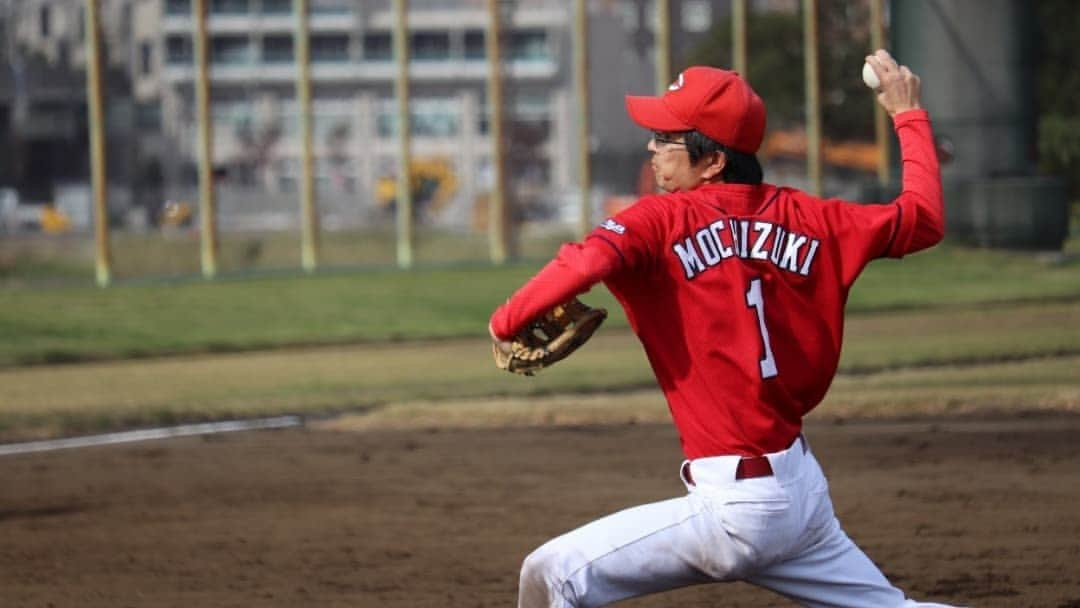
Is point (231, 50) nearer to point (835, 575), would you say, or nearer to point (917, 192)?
point (917, 192)

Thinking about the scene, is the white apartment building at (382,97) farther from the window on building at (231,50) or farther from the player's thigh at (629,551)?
the player's thigh at (629,551)

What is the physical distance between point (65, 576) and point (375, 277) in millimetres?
18508

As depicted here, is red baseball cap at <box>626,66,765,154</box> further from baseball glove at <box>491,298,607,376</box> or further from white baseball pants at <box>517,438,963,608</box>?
white baseball pants at <box>517,438,963,608</box>

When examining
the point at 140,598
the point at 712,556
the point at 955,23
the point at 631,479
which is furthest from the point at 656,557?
the point at 955,23

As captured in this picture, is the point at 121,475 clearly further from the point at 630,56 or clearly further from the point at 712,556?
the point at 630,56

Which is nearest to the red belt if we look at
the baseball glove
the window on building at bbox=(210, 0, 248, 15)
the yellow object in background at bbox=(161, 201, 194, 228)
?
Result: the baseball glove

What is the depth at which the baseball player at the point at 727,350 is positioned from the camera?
4262 mm

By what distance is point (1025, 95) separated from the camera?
2772cm

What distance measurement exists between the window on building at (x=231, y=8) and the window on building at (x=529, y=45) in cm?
446

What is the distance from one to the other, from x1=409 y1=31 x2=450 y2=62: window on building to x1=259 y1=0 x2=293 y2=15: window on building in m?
2.13

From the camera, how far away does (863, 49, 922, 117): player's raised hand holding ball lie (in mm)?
4645

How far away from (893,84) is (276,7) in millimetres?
26590

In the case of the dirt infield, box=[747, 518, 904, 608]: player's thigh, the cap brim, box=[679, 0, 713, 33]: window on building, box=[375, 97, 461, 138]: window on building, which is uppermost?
box=[679, 0, 713, 33]: window on building

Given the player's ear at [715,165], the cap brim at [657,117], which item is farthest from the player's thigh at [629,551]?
the cap brim at [657,117]
